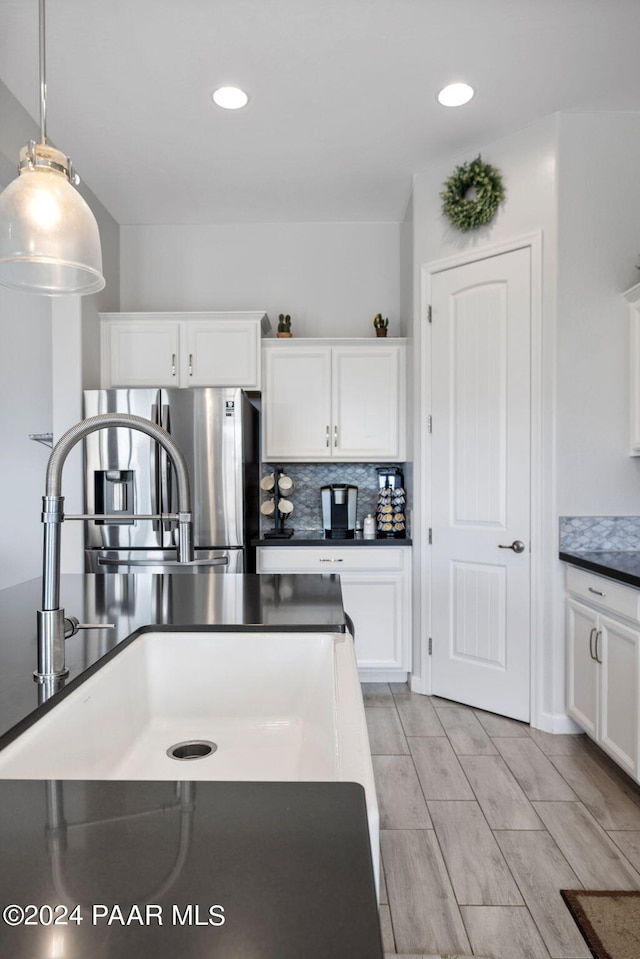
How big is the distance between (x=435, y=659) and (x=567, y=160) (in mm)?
2570

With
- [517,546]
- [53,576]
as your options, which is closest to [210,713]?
[53,576]

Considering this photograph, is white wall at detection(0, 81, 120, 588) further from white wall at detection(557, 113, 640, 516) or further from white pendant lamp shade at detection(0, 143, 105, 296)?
white wall at detection(557, 113, 640, 516)

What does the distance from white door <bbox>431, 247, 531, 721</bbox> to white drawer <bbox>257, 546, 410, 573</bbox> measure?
28cm

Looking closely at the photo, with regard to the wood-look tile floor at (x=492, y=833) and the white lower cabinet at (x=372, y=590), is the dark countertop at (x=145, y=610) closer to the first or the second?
the wood-look tile floor at (x=492, y=833)

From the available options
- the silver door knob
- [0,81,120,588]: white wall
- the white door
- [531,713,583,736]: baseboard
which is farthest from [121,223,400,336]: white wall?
[531,713,583,736]: baseboard

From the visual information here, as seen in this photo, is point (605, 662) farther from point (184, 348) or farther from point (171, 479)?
point (184, 348)

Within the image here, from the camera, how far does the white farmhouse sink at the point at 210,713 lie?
3.00 feet

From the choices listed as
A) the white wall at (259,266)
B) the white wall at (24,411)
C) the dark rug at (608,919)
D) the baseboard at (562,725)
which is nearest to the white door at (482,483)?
the baseboard at (562,725)

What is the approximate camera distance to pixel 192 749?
47.0 inches

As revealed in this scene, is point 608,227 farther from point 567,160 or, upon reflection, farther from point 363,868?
point 363,868

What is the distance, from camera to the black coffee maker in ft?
12.0

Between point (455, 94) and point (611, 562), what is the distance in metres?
2.12

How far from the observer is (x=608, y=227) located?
2.86 metres

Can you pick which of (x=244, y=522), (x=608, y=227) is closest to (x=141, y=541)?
(x=244, y=522)
